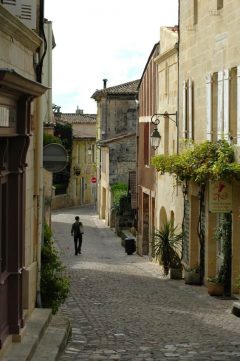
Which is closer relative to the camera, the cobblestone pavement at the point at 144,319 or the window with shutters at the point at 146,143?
the cobblestone pavement at the point at 144,319

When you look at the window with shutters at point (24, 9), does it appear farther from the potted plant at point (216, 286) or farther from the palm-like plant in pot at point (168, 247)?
the palm-like plant in pot at point (168, 247)

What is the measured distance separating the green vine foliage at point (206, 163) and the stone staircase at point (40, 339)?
252 inches

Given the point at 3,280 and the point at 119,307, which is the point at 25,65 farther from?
the point at 119,307

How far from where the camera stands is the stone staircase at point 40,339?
859 centimetres

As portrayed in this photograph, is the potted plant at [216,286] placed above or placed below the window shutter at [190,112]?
below

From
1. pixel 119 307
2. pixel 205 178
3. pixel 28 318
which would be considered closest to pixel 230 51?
pixel 205 178

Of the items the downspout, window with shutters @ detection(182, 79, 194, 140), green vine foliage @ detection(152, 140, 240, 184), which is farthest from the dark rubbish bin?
the downspout

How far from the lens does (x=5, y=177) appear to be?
28.9ft

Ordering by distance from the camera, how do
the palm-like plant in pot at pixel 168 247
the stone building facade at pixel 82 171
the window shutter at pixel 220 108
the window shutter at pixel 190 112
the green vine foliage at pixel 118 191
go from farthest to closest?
the stone building facade at pixel 82 171 < the green vine foliage at pixel 118 191 < the palm-like plant in pot at pixel 168 247 < the window shutter at pixel 190 112 < the window shutter at pixel 220 108

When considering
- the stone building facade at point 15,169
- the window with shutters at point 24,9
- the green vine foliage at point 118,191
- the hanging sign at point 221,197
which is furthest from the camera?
the green vine foliage at point 118,191

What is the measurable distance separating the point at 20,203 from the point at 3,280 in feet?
3.78

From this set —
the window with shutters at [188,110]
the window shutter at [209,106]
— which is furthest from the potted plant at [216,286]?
the window with shutters at [188,110]

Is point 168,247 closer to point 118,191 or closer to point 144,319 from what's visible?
point 144,319

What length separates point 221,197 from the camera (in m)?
17.1
